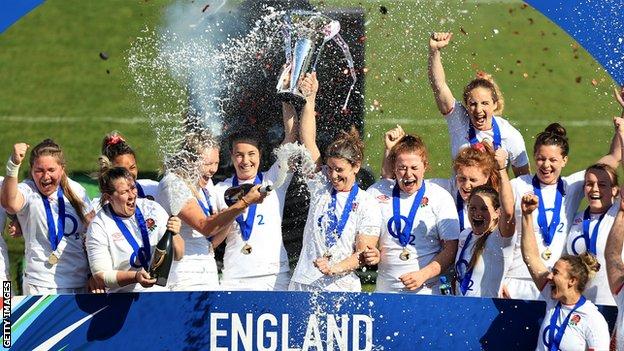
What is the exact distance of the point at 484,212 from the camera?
8.43m

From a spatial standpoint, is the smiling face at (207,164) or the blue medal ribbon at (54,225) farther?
the smiling face at (207,164)

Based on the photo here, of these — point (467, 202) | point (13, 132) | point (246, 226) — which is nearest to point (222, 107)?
point (246, 226)

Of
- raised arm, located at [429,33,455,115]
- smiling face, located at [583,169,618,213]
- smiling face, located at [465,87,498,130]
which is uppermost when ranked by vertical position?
raised arm, located at [429,33,455,115]

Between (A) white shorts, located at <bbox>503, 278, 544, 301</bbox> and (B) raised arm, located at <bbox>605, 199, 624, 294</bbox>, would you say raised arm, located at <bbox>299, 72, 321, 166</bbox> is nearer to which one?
(A) white shorts, located at <bbox>503, 278, 544, 301</bbox>

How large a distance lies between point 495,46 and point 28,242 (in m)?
11.2

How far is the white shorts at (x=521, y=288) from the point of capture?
8695 millimetres

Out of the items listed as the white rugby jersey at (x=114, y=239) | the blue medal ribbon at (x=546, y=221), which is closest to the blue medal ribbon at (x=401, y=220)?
the blue medal ribbon at (x=546, y=221)

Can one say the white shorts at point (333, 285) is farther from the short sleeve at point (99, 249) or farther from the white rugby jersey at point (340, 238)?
the short sleeve at point (99, 249)

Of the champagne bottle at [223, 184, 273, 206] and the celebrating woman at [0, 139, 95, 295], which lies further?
the champagne bottle at [223, 184, 273, 206]

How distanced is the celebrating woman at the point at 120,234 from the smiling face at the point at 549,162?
2294 millimetres

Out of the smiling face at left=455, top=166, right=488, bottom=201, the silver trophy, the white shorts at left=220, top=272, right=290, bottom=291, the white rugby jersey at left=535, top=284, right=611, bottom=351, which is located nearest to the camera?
the white rugby jersey at left=535, top=284, right=611, bottom=351

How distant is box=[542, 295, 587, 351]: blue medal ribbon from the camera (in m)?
7.91

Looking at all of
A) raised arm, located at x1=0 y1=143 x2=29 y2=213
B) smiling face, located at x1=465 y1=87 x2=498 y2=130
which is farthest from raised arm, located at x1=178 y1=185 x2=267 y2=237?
smiling face, located at x1=465 y1=87 x2=498 y2=130

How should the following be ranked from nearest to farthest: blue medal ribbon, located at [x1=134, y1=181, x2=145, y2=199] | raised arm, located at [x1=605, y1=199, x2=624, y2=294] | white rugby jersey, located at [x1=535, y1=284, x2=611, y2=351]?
1. white rugby jersey, located at [x1=535, y1=284, x2=611, y2=351]
2. raised arm, located at [x1=605, y1=199, x2=624, y2=294]
3. blue medal ribbon, located at [x1=134, y1=181, x2=145, y2=199]
